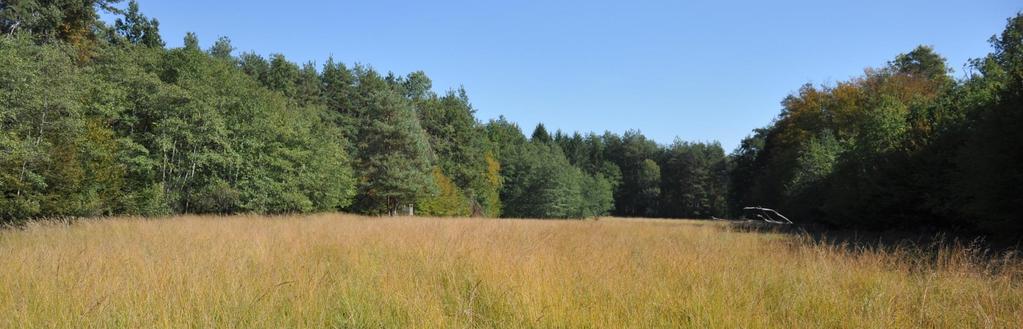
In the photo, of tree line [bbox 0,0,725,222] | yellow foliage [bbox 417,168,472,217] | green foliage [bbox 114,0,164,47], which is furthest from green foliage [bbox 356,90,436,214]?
green foliage [bbox 114,0,164,47]

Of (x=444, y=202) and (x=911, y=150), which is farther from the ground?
(x=911, y=150)

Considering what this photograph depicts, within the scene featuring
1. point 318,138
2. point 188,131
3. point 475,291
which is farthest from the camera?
point 318,138

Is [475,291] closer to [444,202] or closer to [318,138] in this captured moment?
[318,138]

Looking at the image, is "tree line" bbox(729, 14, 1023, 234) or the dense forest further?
the dense forest

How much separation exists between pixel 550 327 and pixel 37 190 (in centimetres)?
1759

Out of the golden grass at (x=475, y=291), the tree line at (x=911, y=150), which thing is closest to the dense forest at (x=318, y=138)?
the tree line at (x=911, y=150)

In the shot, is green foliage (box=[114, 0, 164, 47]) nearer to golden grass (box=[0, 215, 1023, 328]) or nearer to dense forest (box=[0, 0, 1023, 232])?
dense forest (box=[0, 0, 1023, 232])

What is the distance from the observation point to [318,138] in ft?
90.6

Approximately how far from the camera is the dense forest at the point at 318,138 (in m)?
13.3

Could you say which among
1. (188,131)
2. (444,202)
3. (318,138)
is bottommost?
(444,202)

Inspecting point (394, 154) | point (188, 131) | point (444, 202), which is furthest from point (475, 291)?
point (444, 202)

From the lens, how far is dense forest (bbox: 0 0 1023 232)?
13273 millimetres

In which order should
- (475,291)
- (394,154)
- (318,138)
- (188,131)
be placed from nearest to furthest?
(475,291) < (188,131) < (318,138) < (394,154)

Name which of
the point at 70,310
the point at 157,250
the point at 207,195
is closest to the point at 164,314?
the point at 70,310
